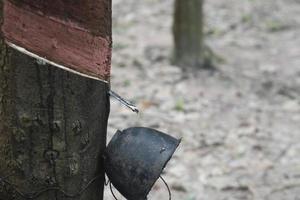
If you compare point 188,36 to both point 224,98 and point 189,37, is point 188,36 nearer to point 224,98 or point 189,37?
point 189,37

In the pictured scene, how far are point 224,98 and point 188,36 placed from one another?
1153 mm

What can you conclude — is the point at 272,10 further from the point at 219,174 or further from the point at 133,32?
the point at 219,174

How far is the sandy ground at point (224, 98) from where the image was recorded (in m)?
3.95

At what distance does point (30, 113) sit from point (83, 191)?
33cm

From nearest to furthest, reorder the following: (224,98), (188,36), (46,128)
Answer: (46,128)
(224,98)
(188,36)

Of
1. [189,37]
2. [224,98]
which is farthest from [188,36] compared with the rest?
[224,98]

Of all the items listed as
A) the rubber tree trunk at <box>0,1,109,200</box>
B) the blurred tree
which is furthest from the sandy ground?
the rubber tree trunk at <box>0,1,109,200</box>

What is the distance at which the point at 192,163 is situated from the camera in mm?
4121

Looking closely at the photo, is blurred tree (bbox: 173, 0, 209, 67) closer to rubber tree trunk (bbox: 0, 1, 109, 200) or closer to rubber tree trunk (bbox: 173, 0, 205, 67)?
rubber tree trunk (bbox: 173, 0, 205, 67)

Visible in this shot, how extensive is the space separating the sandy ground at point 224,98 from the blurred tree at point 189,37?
6.5 inches

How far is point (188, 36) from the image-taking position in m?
6.19

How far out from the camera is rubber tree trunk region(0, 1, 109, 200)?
5.19 ft

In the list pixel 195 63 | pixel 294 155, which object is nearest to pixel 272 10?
pixel 195 63

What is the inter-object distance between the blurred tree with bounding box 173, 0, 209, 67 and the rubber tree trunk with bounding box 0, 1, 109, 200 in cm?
441
